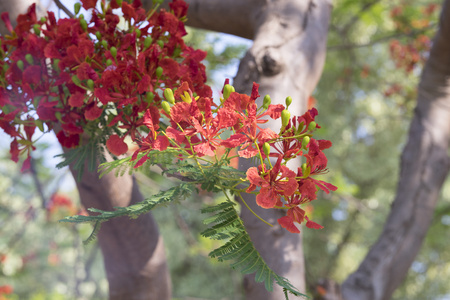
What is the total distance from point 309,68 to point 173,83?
591 mm

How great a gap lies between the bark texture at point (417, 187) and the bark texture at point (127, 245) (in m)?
0.84

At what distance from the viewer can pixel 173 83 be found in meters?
0.87

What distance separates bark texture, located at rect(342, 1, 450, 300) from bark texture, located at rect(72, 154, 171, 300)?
2.76ft

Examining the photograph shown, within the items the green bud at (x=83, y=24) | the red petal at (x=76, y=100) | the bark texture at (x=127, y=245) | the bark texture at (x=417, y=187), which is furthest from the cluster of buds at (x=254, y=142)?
the bark texture at (x=417, y=187)

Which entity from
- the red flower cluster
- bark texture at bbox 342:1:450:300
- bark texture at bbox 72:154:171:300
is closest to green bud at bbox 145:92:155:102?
the red flower cluster

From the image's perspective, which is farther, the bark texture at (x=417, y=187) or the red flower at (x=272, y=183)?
the bark texture at (x=417, y=187)

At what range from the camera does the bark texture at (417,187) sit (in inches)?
75.0

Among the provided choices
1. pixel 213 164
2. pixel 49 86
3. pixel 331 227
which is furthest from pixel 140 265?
pixel 331 227

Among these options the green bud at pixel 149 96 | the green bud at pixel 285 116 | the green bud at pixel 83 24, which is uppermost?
the green bud at pixel 83 24

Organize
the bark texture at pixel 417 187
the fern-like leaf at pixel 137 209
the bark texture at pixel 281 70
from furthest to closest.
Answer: the bark texture at pixel 417 187 → the bark texture at pixel 281 70 → the fern-like leaf at pixel 137 209

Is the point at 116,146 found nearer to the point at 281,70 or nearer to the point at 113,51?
the point at 113,51

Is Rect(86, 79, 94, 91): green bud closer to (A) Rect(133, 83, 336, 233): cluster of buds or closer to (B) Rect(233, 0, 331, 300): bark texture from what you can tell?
(A) Rect(133, 83, 336, 233): cluster of buds

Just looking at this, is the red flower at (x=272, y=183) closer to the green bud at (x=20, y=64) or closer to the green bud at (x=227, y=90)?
the green bud at (x=227, y=90)

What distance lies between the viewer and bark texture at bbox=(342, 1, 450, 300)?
1.91 metres
